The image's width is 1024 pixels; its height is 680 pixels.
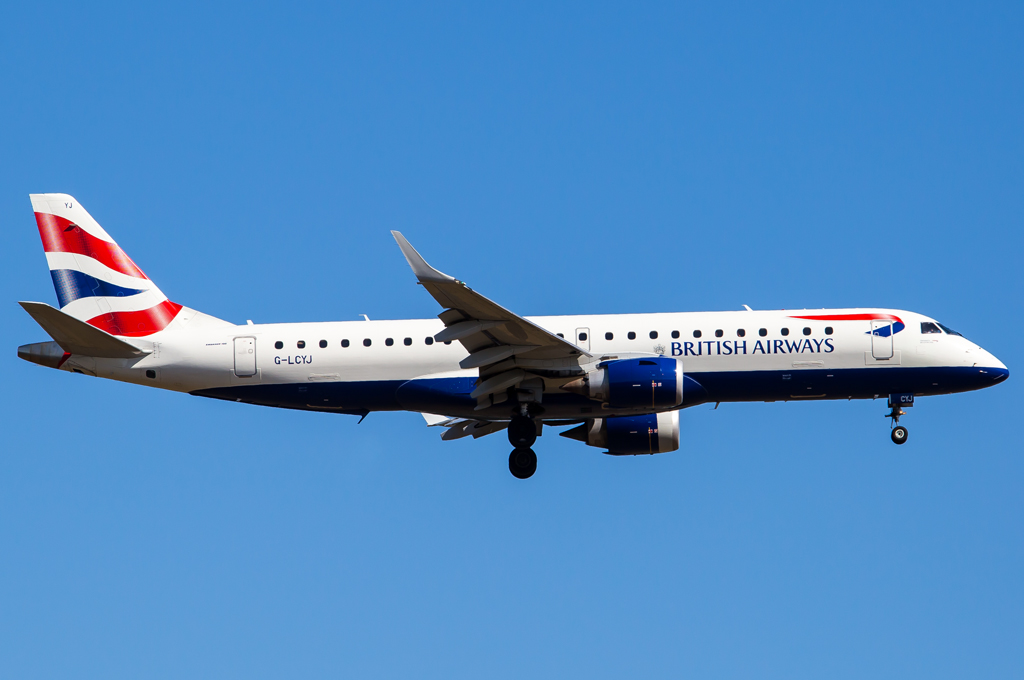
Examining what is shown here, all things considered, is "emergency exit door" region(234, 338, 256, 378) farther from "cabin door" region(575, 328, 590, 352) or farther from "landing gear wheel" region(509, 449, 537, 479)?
"cabin door" region(575, 328, 590, 352)

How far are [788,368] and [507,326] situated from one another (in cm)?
838

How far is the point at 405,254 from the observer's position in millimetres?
27344

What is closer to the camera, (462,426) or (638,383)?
(638,383)

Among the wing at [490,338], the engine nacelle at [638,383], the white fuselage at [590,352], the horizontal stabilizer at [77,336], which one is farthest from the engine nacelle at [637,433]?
the horizontal stabilizer at [77,336]

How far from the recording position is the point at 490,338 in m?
31.3

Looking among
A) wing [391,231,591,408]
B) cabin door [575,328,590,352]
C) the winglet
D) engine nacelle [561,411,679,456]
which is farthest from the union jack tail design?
engine nacelle [561,411,679,456]

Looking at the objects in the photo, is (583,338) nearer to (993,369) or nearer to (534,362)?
(534,362)

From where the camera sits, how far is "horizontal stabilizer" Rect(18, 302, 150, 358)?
3061 centimetres

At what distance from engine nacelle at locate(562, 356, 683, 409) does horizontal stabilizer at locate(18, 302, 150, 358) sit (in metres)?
13.1

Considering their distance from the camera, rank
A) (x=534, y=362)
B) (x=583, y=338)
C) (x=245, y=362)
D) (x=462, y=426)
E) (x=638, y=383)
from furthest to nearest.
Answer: (x=462, y=426)
(x=245, y=362)
(x=583, y=338)
(x=534, y=362)
(x=638, y=383)

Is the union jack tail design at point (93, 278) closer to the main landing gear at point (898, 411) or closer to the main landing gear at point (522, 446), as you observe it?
the main landing gear at point (522, 446)

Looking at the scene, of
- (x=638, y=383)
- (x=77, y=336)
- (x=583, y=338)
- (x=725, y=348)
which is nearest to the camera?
(x=638, y=383)

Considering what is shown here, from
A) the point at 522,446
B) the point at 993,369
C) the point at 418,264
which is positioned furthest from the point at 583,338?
the point at 993,369

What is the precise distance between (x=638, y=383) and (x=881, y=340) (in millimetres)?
7560
